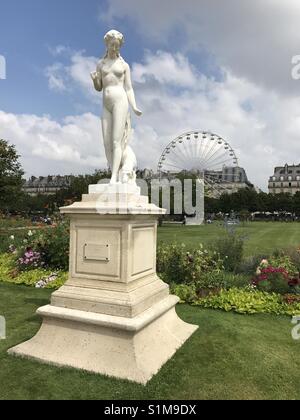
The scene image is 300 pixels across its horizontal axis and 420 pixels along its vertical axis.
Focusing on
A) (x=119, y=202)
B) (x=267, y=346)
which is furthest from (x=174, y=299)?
(x=119, y=202)

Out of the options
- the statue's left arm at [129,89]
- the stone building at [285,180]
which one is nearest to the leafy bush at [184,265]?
the statue's left arm at [129,89]

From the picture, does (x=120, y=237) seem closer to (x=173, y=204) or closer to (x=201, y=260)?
(x=201, y=260)

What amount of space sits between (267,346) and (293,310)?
1887mm

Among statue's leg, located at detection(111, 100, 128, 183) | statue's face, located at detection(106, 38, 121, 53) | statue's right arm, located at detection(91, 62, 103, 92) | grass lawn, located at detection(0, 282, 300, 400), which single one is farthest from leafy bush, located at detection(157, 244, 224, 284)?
statue's face, located at detection(106, 38, 121, 53)

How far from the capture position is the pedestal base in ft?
14.4

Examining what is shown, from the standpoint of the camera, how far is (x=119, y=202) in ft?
16.3

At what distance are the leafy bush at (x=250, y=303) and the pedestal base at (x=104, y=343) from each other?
2154 mm

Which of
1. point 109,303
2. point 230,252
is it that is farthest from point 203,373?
point 230,252

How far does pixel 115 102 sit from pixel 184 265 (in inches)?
170

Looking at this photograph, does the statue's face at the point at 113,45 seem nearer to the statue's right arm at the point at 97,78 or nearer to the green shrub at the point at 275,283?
the statue's right arm at the point at 97,78

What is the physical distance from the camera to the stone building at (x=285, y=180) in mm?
111000

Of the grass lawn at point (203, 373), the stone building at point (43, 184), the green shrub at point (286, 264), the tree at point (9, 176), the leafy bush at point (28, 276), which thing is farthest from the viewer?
the stone building at point (43, 184)

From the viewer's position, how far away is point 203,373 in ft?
14.5

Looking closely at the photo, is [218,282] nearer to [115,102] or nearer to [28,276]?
[115,102]
